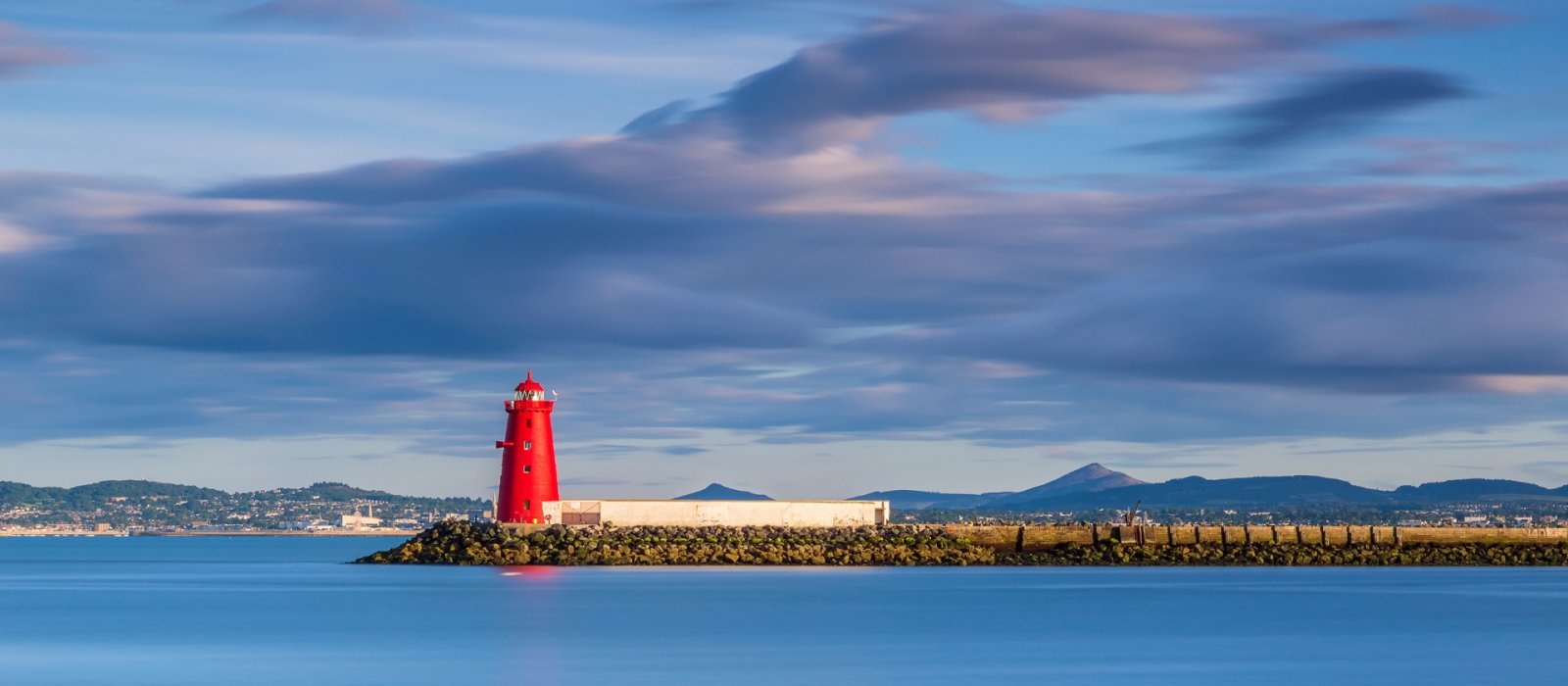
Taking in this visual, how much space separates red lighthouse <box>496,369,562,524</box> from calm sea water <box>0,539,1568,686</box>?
220cm

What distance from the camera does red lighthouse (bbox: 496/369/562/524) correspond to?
5838cm

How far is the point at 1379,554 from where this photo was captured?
67375mm

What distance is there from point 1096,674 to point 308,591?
29767 millimetres

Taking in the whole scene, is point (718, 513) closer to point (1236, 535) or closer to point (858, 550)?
point (858, 550)

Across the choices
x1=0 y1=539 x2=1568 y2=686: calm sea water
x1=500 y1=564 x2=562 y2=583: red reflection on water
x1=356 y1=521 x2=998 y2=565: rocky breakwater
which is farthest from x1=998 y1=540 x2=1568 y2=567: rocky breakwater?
x1=500 y1=564 x2=562 y2=583: red reflection on water

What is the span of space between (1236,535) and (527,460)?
22.1m

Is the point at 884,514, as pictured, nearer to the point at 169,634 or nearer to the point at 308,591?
the point at 308,591

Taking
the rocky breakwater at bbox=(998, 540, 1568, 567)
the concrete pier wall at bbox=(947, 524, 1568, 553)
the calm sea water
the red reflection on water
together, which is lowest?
the calm sea water

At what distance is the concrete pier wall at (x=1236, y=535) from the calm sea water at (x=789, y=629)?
55.6 inches

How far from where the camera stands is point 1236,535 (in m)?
64.9

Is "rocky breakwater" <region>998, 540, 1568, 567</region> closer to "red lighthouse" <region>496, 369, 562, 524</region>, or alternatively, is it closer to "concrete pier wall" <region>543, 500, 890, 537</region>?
"concrete pier wall" <region>543, 500, 890, 537</region>

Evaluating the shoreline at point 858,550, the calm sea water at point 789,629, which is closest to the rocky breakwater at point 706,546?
the shoreline at point 858,550

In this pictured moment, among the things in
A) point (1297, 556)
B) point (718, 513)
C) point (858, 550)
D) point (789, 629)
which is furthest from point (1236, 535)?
point (789, 629)

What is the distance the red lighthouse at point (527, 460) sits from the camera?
58.4 metres
